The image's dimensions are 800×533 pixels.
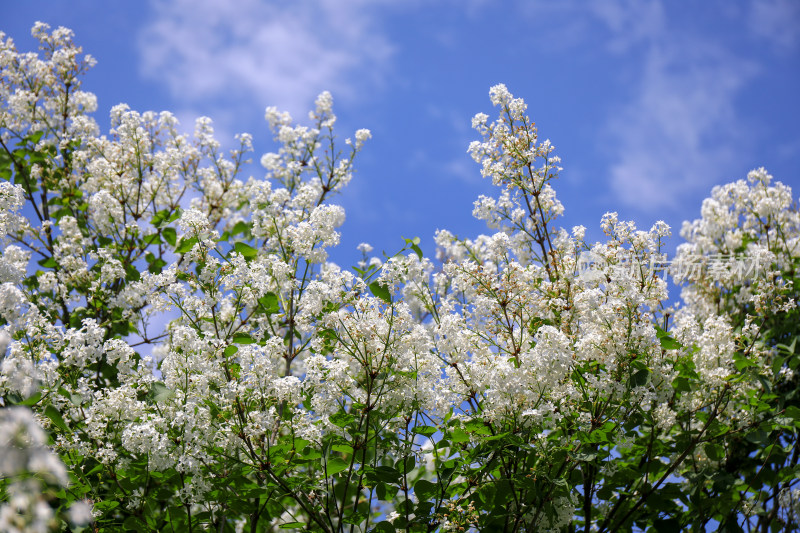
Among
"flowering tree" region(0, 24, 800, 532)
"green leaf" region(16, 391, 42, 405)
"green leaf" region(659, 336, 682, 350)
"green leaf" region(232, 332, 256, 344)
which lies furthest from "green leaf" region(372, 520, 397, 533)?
"green leaf" region(16, 391, 42, 405)

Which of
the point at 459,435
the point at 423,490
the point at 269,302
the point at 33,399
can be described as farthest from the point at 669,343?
the point at 33,399

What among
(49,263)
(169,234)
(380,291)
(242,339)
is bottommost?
(242,339)

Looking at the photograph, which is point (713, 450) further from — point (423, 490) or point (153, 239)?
point (153, 239)

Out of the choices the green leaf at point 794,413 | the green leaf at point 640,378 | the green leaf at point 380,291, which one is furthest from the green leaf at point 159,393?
the green leaf at point 794,413

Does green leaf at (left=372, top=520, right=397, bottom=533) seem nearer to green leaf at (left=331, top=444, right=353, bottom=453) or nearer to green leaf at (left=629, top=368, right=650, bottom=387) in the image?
green leaf at (left=331, top=444, right=353, bottom=453)

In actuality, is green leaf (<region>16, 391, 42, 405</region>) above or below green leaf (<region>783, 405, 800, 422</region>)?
below

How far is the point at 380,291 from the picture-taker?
5.07m

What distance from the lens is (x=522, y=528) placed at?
17.1 ft

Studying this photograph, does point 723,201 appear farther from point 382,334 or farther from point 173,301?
point 173,301

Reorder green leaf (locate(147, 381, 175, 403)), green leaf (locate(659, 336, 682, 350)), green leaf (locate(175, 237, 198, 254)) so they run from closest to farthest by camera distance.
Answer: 1. green leaf (locate(147, 381, 175, 403))
2. green leaf (locate(659, 336, 682, 350))
3. green leaf (locate(175, 237, 198, 254))

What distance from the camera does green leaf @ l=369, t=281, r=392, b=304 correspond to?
→ 5027mm

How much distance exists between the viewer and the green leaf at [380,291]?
5.03 m

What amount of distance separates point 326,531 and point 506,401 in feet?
5.30

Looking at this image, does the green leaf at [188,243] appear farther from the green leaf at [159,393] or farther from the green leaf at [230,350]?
the green leaf at [159,393]
